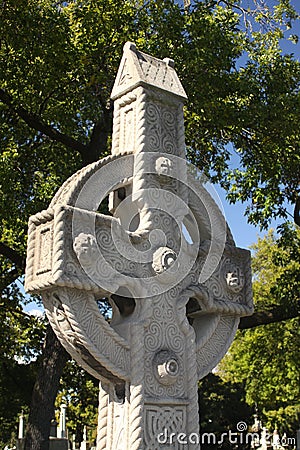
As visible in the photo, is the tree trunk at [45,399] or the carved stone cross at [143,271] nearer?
the carved stone cross at [143,271]

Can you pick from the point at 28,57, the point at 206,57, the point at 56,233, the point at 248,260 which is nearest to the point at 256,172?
the point at 206,57

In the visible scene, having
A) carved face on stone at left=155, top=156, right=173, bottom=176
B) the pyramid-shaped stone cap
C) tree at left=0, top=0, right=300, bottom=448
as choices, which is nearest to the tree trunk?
tree at left=0, top=0, right=300, bottom=448

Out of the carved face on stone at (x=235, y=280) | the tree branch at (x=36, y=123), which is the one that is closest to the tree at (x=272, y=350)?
the tree branch at (x=36, y=123)

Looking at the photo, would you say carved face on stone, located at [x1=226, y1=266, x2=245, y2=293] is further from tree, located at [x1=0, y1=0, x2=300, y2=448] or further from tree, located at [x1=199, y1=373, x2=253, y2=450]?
tree, located at [x1=199, y1=373, x2=253, y2=450]

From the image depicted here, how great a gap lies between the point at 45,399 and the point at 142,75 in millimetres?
5122

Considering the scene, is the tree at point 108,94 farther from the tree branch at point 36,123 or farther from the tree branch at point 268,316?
the tree branch at point 268,316

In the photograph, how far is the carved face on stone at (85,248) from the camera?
12.7ft

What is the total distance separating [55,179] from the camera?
976cm

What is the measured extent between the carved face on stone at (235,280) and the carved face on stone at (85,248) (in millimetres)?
1414

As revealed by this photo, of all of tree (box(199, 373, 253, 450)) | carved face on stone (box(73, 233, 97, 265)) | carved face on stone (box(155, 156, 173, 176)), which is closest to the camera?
carved face on stone (box(73, 233, 97, 265))

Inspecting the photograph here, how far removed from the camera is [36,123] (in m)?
9.30

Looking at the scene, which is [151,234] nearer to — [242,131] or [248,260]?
[248,260]

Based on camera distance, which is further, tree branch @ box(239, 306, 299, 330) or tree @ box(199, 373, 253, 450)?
tree @ box(199, 373, 253, 450)

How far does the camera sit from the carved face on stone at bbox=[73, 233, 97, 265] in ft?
12.7
